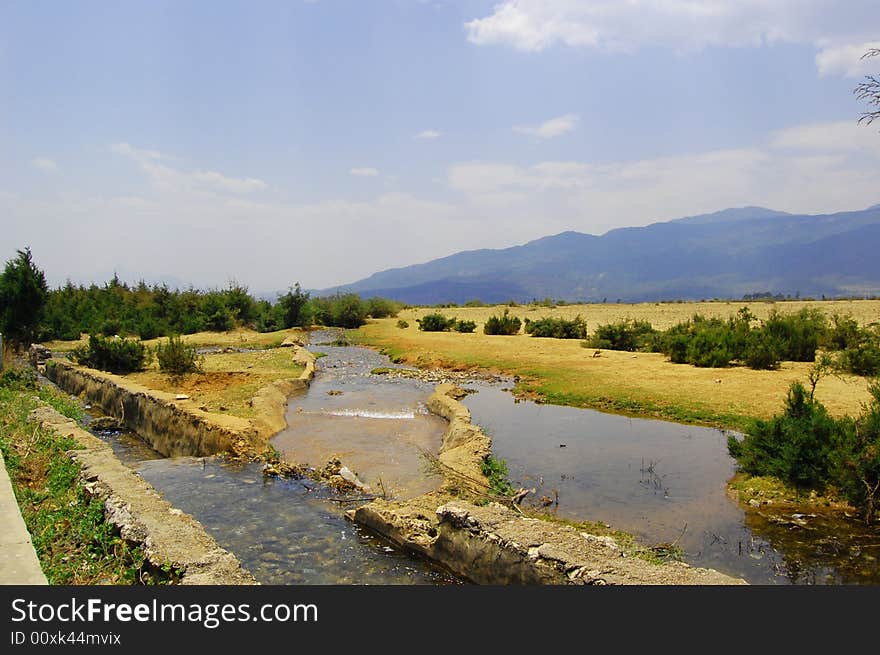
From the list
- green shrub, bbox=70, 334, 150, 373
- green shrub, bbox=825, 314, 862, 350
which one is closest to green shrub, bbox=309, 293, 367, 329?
green shrub, bbox=70, 334, 150, 373

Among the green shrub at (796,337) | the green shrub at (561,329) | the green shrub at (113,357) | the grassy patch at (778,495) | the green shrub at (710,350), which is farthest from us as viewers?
the green shrub at (561,329)

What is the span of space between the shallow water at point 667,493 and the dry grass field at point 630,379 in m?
1.31

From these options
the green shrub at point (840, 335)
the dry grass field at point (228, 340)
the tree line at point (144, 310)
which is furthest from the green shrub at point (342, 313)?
the green shrub at point (840, 335)

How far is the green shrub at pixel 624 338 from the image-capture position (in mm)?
27453

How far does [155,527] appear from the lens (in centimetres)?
720

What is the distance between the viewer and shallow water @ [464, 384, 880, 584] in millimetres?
7773

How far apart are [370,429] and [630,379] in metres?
9.63

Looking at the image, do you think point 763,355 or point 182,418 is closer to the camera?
point 182,418

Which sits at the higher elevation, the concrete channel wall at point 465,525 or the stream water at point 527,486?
the concrete channel wall at point 465,525

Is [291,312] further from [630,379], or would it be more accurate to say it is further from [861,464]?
[861,464]

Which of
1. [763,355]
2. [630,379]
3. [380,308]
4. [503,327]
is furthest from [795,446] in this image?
[380,308]

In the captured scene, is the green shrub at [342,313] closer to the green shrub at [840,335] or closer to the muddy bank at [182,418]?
the muddy bank at [182,418]

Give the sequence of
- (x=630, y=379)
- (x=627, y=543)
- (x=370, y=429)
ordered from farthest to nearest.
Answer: (x=630, y=379) → (x=370, y=429) → (x=627, y=543)

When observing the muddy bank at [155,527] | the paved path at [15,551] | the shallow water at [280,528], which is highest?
the paved path at [15,551]
